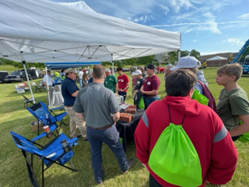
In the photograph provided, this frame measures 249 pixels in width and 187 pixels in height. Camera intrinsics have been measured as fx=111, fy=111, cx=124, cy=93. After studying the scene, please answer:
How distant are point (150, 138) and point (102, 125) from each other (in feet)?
2.83

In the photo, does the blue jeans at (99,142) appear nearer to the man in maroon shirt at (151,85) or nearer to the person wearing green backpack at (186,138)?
the person wearing green backpack at (186,138)

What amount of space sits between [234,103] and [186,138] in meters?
1.07

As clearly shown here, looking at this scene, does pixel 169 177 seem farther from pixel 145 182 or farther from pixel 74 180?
pixel 74 180

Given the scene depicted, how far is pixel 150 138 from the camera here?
3.25ft

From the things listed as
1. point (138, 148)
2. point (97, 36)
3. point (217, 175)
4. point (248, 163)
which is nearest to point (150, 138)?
point (138, 148)

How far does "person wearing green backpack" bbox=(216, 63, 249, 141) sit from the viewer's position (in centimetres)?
126

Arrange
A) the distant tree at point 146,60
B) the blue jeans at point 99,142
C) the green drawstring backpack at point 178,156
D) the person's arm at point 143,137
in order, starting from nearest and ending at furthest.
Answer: the green drawstring backpack at point 178,156
the person's arm at point 143,137
the blue jeans at point 99,142
the distant tree at point 146,60

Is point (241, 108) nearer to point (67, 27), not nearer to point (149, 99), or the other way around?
point (149, 99)

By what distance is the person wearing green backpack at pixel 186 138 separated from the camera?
0.72 metres

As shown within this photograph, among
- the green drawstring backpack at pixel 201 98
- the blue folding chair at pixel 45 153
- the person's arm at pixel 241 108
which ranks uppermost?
the green drawstring backpack at pixel 201 98

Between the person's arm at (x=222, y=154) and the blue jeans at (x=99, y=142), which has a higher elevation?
the person's arm at (x=222, y=154)

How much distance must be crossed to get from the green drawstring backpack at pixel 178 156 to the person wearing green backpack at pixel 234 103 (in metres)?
1.02

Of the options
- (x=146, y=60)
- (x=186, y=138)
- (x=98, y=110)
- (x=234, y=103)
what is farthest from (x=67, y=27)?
(x=146, y=60)

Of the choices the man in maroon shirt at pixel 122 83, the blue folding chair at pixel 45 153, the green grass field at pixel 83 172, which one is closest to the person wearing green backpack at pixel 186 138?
the green grass field at pixel 83 172
